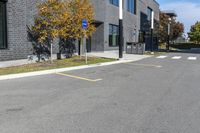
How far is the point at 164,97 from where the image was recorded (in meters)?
10.1

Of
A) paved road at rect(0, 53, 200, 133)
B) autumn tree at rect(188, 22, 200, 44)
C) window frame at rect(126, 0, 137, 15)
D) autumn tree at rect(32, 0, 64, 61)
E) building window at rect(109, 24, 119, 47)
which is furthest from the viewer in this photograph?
autumn tree at rect(188, 22, 200, 44)

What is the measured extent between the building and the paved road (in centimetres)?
568

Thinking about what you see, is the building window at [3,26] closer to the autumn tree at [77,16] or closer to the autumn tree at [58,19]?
the autumn tree at [58,19]

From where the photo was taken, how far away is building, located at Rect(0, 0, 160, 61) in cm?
1859

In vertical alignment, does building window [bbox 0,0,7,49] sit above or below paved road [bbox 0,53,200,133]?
above

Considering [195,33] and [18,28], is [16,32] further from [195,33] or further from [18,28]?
[195,33]

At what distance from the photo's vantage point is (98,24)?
3341cm

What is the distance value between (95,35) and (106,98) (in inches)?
950

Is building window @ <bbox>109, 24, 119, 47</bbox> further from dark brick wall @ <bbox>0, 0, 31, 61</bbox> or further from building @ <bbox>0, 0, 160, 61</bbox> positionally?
dark brick wall @ <bbox>0, 0, 31, 61</bbox>

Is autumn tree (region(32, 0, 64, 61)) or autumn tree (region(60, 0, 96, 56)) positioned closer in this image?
autumn tree (region(32, 0, 64, 61))

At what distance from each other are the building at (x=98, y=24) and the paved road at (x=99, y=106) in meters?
5.68

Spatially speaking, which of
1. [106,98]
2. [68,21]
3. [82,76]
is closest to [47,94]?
[106,98]

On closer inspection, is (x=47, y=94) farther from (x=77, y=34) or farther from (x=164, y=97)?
(x=77, y=34)

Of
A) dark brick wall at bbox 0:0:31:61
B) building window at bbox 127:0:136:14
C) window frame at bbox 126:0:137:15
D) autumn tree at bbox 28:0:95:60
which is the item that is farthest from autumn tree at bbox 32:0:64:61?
building window at bbox 127:0:136:14
